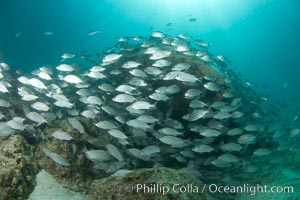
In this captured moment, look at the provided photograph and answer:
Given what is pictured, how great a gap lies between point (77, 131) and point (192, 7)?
7404 cm

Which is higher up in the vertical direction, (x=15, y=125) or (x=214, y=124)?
(x=214, y=124)

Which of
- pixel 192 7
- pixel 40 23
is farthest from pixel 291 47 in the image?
pixel 40 23

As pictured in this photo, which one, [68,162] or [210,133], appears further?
[210,133]

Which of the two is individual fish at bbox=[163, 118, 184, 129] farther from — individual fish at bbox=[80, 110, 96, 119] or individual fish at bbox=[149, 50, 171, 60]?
individual fish at bbox=[149, 50, 171, 60]

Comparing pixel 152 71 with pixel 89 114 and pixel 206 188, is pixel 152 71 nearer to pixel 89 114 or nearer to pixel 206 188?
pixel 89 114

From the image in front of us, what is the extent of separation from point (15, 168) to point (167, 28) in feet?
112

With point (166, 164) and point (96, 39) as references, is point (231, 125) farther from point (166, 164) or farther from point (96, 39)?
point (96, 39)

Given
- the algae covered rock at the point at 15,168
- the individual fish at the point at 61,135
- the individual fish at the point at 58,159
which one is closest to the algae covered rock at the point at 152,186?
the individual fish at the point at 58,159

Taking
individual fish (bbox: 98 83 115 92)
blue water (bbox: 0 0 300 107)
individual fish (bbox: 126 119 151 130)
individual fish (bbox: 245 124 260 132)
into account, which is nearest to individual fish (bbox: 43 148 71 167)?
individual fish (bbox: 126 119 151 130)

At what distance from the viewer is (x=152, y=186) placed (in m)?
5.50

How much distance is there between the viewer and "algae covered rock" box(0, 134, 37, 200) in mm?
6262

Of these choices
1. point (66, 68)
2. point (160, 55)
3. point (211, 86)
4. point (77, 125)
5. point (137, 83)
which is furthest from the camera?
point (66, 68)

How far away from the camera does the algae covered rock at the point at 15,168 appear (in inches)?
247

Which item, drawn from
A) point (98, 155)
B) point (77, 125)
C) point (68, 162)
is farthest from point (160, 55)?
point (68, 162)
